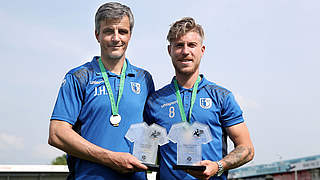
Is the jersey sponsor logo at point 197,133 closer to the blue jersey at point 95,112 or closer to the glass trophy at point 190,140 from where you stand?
the glass trophy at point 190,140

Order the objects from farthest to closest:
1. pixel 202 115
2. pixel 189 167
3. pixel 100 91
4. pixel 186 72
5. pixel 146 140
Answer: pixel 186 72 → pixel 202 115 → pixel 100 91 → pixel 146 140 → pixel 189 167

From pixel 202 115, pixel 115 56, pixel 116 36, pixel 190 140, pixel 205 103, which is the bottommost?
pixel 190 140

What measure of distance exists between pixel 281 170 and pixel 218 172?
59627 mm

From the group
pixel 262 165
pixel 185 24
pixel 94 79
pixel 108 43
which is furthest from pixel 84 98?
pixel 262 165

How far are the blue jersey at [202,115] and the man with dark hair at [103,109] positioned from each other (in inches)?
9.3

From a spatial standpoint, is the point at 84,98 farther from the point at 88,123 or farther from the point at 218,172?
the point at 218,172

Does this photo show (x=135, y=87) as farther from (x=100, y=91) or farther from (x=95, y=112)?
(x=95, y=112)

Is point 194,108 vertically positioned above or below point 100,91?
below

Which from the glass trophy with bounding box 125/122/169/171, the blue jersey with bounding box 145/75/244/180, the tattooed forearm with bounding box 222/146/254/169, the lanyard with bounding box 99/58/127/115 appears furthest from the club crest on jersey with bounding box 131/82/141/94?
the tattooed forearm with bounding box 222/146/254/169

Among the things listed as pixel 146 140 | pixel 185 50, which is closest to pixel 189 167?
pixel 146 140

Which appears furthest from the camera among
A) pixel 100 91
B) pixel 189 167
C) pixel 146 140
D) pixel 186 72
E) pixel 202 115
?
pixel 186 72

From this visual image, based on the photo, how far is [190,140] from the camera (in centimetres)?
388

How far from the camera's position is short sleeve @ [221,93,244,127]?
4.20 metres

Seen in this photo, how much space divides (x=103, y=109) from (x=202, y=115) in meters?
1.04
